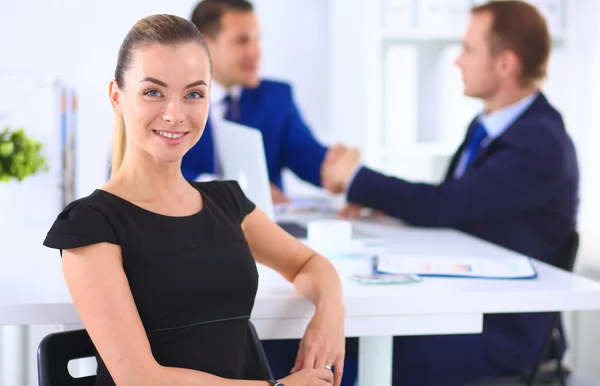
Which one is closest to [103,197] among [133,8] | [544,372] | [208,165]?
[544,372]

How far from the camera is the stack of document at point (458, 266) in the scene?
1.64 m

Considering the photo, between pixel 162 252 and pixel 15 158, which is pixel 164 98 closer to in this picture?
pixel 162 252

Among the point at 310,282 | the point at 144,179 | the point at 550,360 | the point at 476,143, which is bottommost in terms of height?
the point at 550,360

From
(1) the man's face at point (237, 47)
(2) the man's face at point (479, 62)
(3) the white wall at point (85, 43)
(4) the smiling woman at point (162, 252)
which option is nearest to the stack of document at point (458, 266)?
(4) the smiling woman at point (162, 252)

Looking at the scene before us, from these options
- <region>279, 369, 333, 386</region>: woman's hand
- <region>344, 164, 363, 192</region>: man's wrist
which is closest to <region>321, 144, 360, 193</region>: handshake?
<region>344, 164, 363, 192</region>: man's wrist

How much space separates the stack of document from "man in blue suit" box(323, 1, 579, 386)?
218mm

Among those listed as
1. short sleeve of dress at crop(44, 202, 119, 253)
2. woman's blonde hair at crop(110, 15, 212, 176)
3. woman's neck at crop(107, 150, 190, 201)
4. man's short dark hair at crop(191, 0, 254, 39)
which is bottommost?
short sleeve of dress at crop(44, 202, 119, 253)

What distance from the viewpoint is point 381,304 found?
1.46 m

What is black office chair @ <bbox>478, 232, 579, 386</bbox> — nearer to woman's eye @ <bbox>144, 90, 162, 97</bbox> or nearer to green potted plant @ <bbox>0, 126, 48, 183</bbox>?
woman's eye @ <bbox>144, 90, 162, 97</bbox>

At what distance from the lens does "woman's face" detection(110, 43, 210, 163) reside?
3.98ft

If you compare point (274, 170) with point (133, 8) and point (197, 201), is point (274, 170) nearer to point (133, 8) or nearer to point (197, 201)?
point (133, 8)

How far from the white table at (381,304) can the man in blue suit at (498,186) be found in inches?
12.6

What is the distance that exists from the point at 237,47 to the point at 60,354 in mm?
2145

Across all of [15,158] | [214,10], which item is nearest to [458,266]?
[15,158]
